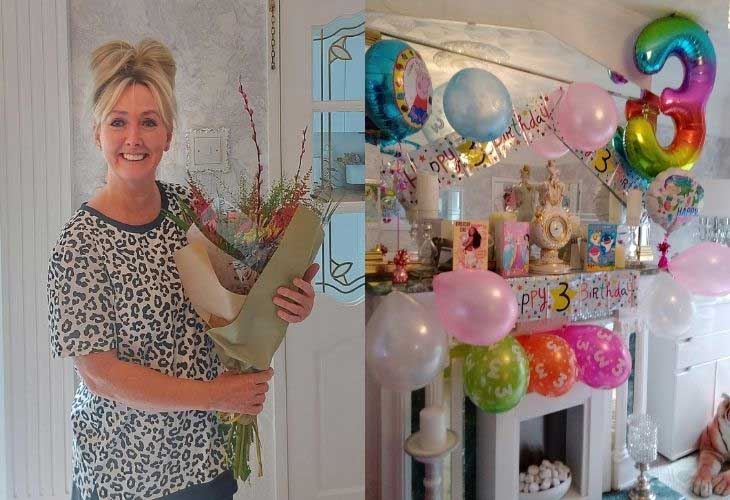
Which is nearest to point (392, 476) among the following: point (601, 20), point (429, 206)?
point (429, 206)

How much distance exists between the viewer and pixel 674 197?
2.09 metres

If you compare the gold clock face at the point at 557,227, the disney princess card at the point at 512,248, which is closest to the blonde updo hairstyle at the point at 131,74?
the disney princess card at the point at 512,248

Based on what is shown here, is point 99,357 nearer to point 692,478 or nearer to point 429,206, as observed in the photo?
point 429,206

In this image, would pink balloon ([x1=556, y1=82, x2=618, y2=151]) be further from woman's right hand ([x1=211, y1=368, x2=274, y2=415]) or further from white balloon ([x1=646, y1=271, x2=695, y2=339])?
woman's right hand ([x1=211, y1=368, x2=274, y2=415])

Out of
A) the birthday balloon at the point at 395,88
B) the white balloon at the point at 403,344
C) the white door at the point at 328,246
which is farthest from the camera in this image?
the birthday balloon at the point at 395,88

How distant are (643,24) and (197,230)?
231 cm

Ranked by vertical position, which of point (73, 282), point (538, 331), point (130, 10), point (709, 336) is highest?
point (130, 10)

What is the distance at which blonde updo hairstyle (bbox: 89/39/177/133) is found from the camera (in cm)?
101

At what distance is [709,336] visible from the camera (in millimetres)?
2691

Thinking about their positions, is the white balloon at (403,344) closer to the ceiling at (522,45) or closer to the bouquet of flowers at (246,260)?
the bouquet of flowers at (246,260)

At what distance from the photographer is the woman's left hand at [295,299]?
99 cm

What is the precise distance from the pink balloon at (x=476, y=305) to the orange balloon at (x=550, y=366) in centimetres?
40

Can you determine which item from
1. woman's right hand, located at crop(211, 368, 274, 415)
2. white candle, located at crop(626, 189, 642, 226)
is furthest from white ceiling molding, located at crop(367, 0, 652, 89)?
woman's right hand, located at crop(211, 368, 274, 415)

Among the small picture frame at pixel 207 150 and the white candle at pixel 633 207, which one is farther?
the white candle at pixel 633 207
